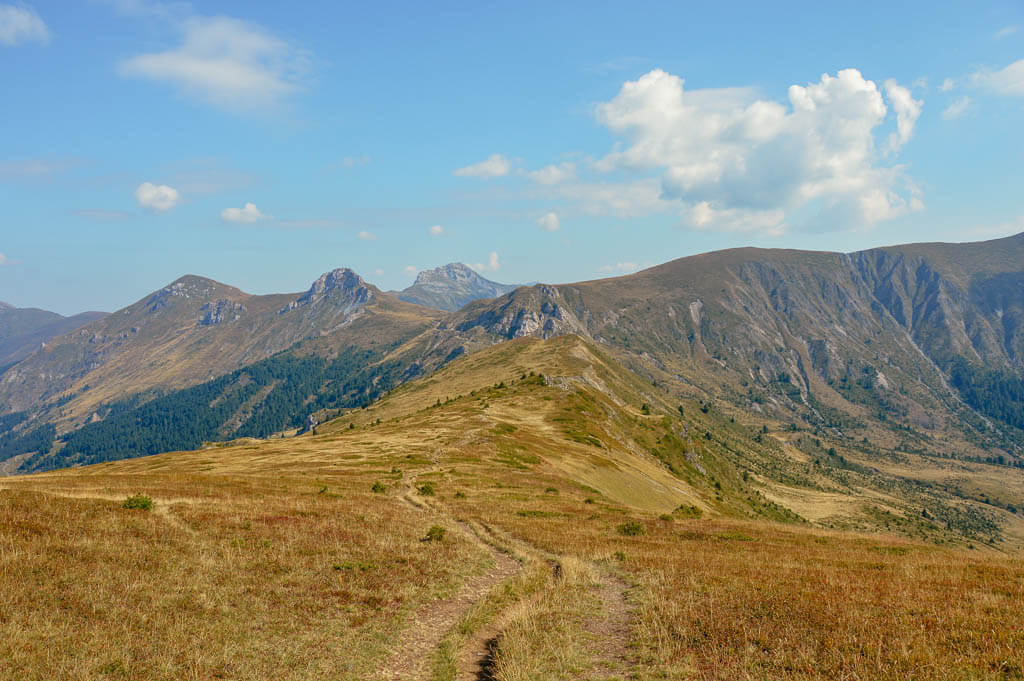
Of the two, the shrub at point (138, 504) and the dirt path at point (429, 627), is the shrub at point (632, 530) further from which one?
the shrub at point (138, 504)

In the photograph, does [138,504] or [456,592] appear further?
[138,504]

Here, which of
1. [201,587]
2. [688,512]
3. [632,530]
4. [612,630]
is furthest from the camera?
[688,512]

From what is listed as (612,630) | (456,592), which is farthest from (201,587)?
(612,630)

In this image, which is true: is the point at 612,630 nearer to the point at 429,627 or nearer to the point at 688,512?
the point at 429,627

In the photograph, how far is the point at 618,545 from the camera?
32.5 metres

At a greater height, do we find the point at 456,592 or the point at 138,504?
the point at 138,504

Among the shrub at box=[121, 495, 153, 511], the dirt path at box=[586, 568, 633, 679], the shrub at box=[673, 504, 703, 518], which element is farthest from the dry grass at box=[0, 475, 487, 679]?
the shrub at box=[673, 504, 703, 518]

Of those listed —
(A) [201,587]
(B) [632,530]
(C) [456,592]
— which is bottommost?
(B) [632,530]

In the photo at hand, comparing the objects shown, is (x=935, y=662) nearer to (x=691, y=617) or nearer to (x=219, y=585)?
(x=691, y=617)

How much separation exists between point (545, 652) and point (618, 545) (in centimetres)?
1699

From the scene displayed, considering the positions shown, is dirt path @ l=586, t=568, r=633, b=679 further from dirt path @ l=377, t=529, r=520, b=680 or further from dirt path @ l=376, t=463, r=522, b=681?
dirt path @ l=377, t=529, r=520, b=680

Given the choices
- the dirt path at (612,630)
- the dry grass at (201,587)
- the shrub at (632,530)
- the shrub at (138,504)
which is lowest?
the shrub at (632,530)

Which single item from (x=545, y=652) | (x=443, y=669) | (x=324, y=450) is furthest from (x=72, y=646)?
(x=324, y=450)

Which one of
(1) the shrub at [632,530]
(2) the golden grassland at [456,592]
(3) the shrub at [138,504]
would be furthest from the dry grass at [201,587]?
(1) the shrub at [632,530]
